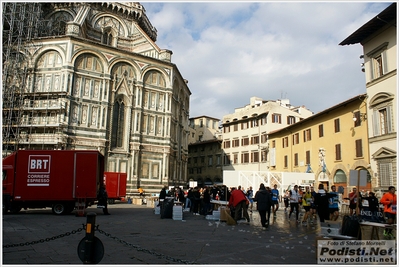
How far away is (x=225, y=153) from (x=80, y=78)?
25.0 m

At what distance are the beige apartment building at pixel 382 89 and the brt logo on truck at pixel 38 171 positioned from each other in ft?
59.1

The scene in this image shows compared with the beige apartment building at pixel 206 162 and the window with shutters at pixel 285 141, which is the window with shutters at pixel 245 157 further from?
the window with shutters at pixel 285 141

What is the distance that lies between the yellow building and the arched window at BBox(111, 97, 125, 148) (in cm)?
1738

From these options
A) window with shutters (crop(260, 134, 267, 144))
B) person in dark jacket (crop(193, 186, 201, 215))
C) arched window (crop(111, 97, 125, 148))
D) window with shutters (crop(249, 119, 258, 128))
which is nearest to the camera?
person in dark jacket (crop(193, 186, 201, 215))

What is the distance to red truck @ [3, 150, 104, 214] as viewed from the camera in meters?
16.2

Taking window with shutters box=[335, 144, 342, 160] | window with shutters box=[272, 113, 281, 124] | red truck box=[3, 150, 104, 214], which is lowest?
red truck box=[3, 150, 104, 214]

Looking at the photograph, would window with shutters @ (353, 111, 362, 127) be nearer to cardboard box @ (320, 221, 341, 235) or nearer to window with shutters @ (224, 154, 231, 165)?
cardboard box @ (320, 221, 341, 235)

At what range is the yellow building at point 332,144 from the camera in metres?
25.4

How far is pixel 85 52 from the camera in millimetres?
32062

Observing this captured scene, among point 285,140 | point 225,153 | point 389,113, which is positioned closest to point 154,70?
point 285,140

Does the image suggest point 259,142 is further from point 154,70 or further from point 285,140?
point 154,70

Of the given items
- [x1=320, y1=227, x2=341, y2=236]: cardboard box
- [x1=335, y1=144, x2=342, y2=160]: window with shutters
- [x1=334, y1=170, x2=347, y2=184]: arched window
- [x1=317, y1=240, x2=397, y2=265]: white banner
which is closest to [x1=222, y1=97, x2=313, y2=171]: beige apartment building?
[x1=334, y1=170, x2=347, y2=184]: arched window

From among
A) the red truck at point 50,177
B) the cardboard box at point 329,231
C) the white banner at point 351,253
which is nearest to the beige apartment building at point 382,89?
the white banner at point 351,253

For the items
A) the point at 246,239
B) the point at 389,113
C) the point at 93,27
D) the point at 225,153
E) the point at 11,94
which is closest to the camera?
the point at 246,239
